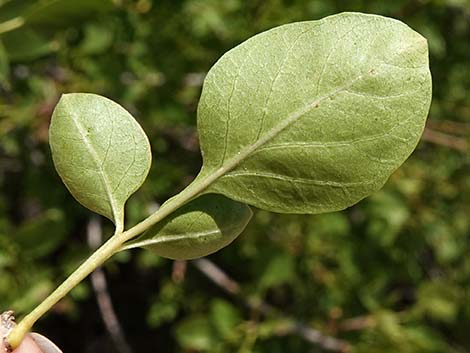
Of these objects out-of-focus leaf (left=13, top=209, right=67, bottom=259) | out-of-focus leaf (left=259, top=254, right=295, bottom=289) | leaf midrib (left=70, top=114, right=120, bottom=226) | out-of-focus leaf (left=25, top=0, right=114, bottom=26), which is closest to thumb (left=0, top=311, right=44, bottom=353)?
leaf midrib (left=70, top=114, right=120, bottom=226)

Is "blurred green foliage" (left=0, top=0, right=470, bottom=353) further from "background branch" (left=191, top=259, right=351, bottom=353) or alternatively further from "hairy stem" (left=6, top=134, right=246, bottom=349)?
"hairy stem" (left=6, top=134, right=246, bottom=349)

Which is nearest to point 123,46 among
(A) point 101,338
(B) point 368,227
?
(B) point 368,227

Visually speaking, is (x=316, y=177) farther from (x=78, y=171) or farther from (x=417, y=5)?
(x=417, y=5)

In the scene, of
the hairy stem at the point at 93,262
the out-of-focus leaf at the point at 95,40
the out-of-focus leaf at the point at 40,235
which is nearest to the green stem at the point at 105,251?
the hairy stem at the point at 93,262

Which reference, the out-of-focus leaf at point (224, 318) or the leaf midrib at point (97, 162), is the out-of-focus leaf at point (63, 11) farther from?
the out-of-focus leaf at point (224, 318)

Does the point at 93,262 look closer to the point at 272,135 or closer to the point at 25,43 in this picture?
the point at 272,135

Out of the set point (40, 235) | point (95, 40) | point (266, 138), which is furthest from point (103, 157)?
point (95, 40)
